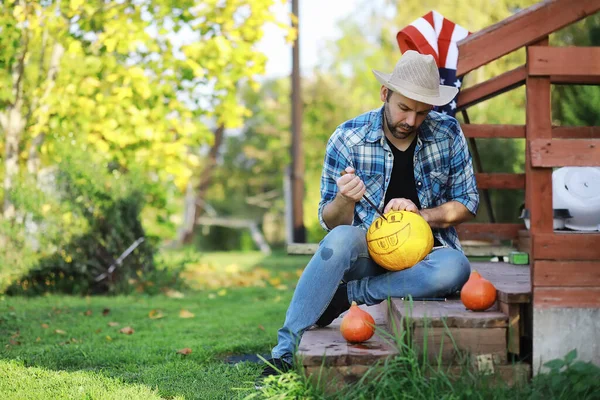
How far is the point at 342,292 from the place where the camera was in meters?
3.71

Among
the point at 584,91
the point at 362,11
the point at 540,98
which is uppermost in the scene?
the point at 362,11

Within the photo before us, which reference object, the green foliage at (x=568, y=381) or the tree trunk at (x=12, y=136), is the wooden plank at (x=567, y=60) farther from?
the tree trunk at (x=12, y=136)

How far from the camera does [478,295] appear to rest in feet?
9.99

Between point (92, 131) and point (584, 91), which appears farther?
point (584, 91)

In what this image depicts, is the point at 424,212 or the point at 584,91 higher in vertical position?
the point at 584,91

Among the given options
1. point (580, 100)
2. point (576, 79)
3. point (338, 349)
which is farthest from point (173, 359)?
point (580, 100)

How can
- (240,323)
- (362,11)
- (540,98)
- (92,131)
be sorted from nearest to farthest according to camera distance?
(540,98) → (240,323) → (92,131) → (362,11)

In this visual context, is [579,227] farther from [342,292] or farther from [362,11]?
[362,11]

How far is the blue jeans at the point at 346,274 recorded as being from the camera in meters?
3.33

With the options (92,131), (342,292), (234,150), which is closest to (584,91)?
(92,131)

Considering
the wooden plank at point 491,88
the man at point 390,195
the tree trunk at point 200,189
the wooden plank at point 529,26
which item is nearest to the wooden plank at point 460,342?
the man at point 390,195

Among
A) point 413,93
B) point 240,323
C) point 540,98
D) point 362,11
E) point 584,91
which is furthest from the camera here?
point 362,11

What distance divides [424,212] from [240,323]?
2042mm

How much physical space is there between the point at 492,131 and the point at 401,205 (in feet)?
6.09
